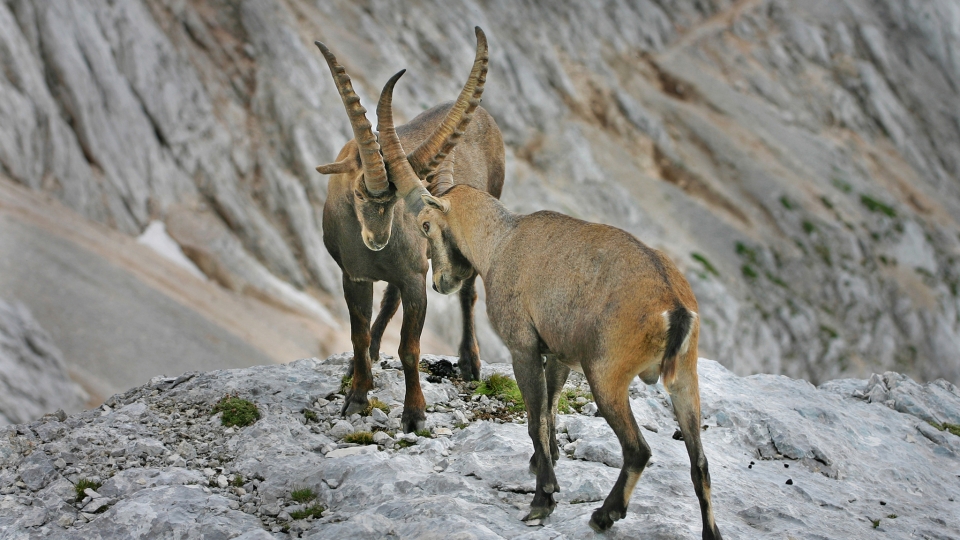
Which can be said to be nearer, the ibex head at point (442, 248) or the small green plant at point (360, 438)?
the ibex head at point (442, 248)

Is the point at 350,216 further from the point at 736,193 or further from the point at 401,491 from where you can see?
the point at 736,193

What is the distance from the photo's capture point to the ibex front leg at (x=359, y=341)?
39.4 ft

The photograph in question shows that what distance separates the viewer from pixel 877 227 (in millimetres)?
65500

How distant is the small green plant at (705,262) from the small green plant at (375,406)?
4784cm

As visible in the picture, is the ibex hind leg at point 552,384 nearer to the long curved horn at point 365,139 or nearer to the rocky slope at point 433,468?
the rocky slope at point 433,468

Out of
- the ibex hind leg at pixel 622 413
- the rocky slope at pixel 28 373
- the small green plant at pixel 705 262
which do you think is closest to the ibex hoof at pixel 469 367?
the ibex hind leg at pixel 622 413

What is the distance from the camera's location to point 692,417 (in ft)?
26.1

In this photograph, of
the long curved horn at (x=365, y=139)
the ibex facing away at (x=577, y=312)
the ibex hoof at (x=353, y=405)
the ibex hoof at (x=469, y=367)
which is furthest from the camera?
the ibex hoof at (x=469, y=367)

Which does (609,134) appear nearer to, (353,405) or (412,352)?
(412,352)

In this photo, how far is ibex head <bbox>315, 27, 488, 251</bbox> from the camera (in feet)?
35.2

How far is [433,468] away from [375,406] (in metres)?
2.18

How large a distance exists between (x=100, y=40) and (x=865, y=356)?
52326mm

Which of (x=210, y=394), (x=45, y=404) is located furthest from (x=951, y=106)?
(x=210, y=394)

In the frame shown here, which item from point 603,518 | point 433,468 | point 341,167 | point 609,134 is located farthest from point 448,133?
point 609,134
